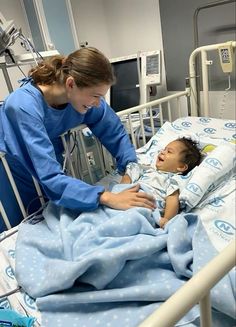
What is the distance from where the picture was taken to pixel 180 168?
3.74 ft

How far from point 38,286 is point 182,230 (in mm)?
430

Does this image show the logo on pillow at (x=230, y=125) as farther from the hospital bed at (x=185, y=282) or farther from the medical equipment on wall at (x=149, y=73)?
the medical equipment on wall at (x=149, y=73)

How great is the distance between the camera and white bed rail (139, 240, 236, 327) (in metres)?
0.36

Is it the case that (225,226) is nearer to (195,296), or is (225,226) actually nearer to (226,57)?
(195,296)

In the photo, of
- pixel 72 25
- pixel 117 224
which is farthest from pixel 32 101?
pixel 72 25

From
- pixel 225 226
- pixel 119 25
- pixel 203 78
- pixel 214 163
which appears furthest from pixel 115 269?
pixel 119 25

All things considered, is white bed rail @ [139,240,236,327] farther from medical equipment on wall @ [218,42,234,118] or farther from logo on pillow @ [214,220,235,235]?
medical equipment on wall @ [218,42,234,118]

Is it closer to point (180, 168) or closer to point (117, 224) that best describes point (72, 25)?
point (180, 168)

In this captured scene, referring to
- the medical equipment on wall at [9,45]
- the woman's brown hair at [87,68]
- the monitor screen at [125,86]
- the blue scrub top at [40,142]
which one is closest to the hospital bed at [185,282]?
the blue scrub top at [40,142]

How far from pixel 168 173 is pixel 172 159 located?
7 cm

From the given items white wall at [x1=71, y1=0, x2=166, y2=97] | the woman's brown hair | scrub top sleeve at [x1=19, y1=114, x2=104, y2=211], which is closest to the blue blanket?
scrub top sleeve at [x1=19, y1=114, x2=104, y2=211]

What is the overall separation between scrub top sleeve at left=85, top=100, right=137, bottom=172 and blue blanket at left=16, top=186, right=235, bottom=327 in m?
0.48

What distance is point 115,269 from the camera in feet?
2.37

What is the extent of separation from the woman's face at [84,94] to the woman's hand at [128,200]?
0.35 m
